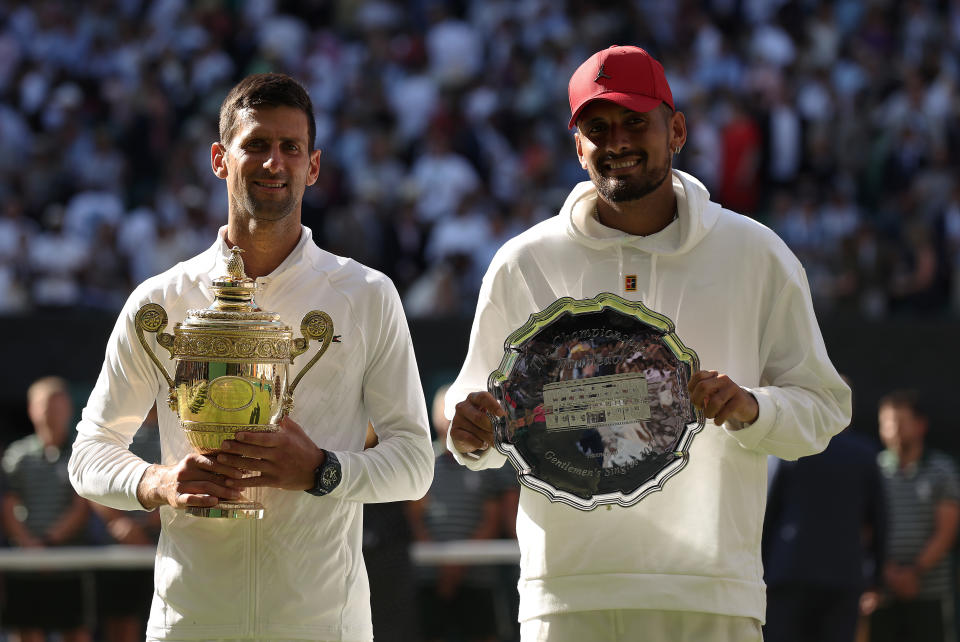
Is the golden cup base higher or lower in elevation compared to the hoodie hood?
lower

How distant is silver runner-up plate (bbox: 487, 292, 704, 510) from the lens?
124 inches

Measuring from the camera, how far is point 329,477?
308 centimetres

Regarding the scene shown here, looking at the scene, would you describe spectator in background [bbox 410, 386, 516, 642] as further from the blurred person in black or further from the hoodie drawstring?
the hoodie drawstring

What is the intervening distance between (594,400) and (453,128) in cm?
974

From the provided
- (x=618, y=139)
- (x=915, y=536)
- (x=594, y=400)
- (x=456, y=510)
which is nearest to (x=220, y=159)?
(x=618, y=139)

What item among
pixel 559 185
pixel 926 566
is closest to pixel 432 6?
pixel 559 185

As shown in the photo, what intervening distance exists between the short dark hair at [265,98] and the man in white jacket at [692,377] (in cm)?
57

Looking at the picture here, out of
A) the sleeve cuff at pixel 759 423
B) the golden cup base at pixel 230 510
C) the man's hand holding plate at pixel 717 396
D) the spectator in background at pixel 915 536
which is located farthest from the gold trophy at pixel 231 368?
the spectator in background at pixel 915 536

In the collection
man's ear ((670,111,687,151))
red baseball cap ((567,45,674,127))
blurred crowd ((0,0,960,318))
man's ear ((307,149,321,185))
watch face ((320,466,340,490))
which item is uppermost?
blurred crowd ((0,0,960,318))

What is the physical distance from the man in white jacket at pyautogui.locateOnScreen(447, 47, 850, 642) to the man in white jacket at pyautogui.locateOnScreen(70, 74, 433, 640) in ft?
0.66

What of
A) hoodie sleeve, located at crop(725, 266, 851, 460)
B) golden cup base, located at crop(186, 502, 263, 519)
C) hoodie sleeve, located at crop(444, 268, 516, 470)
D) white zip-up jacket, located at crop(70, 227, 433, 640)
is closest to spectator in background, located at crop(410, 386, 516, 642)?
hoodie sleeve, located at crop(444, 268, 516, 470)

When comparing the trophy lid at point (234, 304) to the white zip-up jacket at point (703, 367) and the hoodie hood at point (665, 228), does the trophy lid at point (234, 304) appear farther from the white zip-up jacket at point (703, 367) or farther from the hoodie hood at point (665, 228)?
the hoodie hood at point (665, 228)

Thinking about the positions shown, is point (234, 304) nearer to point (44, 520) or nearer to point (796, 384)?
point (796, 384)

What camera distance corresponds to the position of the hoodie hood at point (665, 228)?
3324 millimetres
